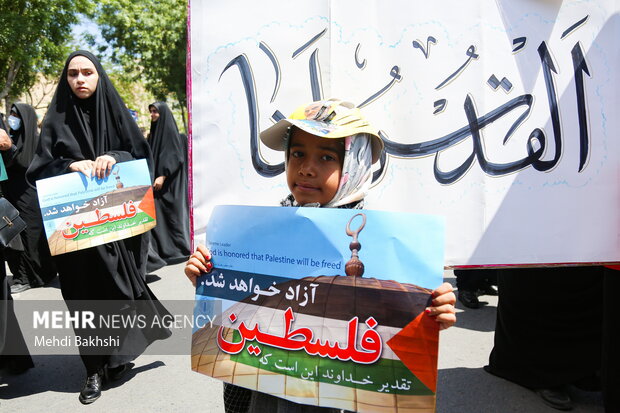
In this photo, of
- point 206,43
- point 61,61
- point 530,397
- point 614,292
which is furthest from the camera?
point 61,61

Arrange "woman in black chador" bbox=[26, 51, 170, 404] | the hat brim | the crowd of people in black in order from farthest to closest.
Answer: "woman in black chador" bbox=[26, 51, 170, 404] → the crowd of people in black → the hat brim

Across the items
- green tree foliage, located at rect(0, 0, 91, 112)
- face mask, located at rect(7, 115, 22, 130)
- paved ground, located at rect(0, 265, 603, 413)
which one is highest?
green tree foliage, located at rect(0, 0, 91, 112)

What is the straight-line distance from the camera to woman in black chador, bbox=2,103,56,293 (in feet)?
16.9

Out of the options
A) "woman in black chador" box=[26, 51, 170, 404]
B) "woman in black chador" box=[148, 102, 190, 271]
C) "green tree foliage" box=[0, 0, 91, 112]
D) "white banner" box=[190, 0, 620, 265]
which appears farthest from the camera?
"green tree foliage" box=[0, 0, 91, 112]

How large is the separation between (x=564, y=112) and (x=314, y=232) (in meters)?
1.19

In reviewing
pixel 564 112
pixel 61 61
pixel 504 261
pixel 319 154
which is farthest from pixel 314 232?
pixel 61 61

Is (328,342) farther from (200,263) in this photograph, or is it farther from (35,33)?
(35,33)

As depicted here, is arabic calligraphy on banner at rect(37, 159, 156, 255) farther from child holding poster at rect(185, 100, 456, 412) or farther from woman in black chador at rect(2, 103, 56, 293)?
woman in black chador at rect(2, 103, 56, 293)

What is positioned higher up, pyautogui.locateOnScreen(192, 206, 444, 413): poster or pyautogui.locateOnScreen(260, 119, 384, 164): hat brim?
pyautogui.locateOnScreen(260, 119, 384, 164): hat brim

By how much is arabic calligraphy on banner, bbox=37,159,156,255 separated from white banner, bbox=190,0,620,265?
103 centimetres

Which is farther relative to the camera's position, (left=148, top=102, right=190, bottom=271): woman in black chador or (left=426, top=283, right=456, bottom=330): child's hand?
(left=148, top=102, right=190, bottom=271): woman in black chador

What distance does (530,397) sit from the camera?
2768mm

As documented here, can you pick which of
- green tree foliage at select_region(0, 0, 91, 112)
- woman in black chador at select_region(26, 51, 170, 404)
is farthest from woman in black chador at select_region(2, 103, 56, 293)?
green tree foliage at select_region(0, 0, 91, 112)

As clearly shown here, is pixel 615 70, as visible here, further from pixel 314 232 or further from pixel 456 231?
pixel 314 232
